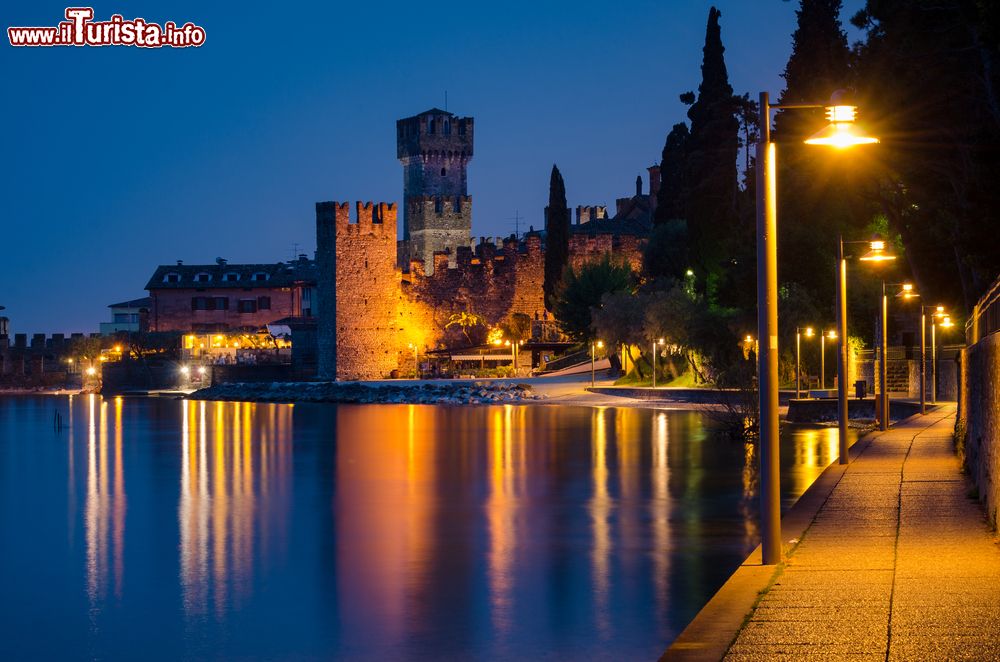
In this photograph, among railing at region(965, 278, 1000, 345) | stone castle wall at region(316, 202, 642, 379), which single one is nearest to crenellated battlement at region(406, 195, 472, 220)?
stone castle wall at region(316, 202, 642, 379)

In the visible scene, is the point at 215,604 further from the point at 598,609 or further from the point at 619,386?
the point at 619,386

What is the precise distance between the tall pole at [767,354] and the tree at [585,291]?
45185 millimetres

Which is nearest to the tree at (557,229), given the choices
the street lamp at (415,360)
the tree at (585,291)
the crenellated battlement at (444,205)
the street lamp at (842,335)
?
the tree at (585,291)

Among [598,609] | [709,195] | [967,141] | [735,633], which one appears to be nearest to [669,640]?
[598,609]

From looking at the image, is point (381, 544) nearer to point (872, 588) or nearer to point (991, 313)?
point (991, 313)

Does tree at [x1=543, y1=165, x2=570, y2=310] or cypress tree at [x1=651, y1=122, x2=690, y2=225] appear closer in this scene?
cypress tree at [x1=651, y1=122, x2=690, y2=225]

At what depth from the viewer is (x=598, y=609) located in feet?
37.7

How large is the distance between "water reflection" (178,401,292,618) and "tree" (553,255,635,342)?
17959mm

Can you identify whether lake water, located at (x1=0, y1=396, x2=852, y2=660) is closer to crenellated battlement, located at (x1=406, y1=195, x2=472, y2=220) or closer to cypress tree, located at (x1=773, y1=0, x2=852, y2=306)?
cypress tree, located at (x1=773, y1=0, x2=852, y2=306)

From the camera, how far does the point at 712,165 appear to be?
47.1 meters

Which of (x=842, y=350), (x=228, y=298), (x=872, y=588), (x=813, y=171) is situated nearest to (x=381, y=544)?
(x=842, y=350)

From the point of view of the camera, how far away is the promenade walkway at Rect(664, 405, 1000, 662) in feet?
22.3

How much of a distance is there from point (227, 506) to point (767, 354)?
497 inches

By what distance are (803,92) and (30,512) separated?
68.3 ft
